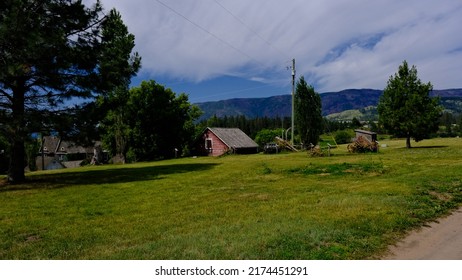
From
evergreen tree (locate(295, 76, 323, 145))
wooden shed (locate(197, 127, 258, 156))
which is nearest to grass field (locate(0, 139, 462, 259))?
evergreen tree (locate(295, 76, 323, 145))

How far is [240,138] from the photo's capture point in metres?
53.9

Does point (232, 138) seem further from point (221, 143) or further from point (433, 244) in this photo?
point (433, 244)

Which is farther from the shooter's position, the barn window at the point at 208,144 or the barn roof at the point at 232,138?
the barn window at the point at 208,144

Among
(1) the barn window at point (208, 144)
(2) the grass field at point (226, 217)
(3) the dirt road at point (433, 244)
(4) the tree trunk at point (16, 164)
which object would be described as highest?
(1) the barn window at point (208, 144)

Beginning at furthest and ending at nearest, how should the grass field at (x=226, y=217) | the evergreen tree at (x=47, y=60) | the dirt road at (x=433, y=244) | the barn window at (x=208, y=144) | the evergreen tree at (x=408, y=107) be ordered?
the barn window at (x=208, y=144), the evergreen tree at (x=408, y=107), the evergreen tree at (x=47, y=60), the grass field at (x=226, y=217), the dirt road at (x=433, y=244)

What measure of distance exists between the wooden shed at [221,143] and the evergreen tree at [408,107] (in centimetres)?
1983

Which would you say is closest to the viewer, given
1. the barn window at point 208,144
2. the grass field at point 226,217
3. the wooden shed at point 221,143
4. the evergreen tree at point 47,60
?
the grass field at point 226,217

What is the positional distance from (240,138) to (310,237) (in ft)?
153

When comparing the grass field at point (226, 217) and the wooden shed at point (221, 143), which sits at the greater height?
the wooden shed at point (221, 143)

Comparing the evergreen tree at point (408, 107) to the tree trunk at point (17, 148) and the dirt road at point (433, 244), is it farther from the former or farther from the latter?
the tree trunk at point (17, 148)

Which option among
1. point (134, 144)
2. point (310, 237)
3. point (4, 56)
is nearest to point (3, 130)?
point (4, 56)

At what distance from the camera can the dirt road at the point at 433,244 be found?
6.55 m

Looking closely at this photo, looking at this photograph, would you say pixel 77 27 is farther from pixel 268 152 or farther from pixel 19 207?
pixel 268 152

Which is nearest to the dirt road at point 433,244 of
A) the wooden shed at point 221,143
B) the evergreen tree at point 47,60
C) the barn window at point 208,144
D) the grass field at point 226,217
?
the grass field at point 226,217
